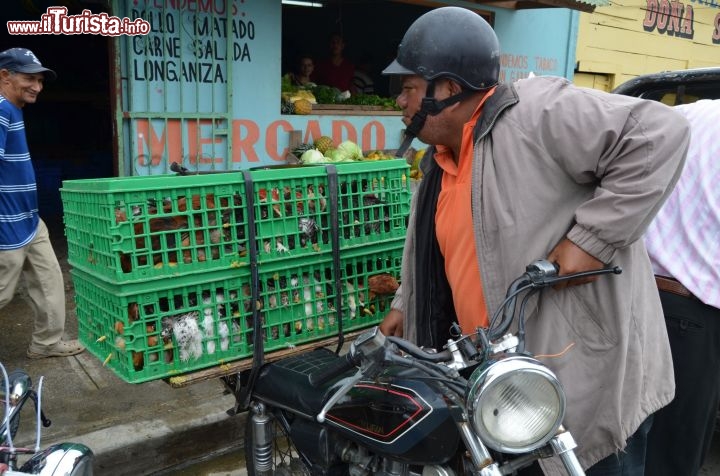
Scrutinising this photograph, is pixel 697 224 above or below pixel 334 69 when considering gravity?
below

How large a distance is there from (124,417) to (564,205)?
305cm

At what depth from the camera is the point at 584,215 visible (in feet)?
→ 5.97

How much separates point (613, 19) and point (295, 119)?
6.69 m

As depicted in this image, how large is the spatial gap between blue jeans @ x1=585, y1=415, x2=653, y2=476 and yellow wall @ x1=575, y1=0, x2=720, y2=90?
9327 millimetres

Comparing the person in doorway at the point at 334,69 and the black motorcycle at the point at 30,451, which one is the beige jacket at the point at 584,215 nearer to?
the black motorcycle at the point at 30,451

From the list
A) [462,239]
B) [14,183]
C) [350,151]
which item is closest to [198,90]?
[350,151]

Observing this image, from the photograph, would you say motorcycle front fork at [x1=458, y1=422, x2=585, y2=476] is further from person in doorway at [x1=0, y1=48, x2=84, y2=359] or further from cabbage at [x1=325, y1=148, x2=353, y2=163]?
cabbage at [x1=325, y1=148, x2=353, y2=163]

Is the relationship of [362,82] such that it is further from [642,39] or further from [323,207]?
[323,207]

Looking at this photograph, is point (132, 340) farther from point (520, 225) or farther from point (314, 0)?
point (314, 0)

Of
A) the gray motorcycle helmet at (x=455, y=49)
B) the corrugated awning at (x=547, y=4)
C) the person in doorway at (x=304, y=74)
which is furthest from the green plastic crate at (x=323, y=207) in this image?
the corrugated awning at (x=547, y=4)

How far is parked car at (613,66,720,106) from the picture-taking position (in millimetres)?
3414

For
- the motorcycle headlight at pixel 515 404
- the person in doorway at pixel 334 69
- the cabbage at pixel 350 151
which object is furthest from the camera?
the person in doorway at pixel 334 69

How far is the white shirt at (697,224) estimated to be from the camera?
8.07 ft


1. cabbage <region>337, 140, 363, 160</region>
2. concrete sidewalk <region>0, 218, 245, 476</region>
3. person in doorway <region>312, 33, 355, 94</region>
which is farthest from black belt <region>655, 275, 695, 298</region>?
person in doorway <region>312, 33, 355, 94</region>
